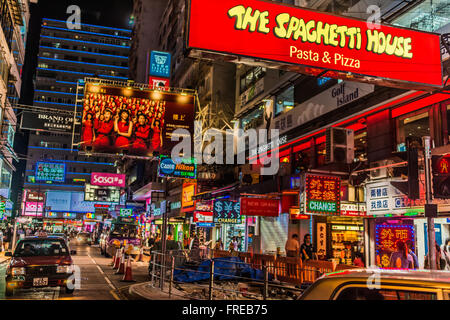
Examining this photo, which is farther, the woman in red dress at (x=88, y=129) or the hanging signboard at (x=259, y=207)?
the woman in red dress at (x=88, y=129)

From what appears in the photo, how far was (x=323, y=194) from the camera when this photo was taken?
50.5 feet

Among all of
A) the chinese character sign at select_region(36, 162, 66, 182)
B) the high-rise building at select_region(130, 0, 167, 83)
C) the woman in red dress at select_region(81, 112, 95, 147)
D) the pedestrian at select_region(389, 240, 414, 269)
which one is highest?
the high-rise building at select_region(130, 0, 167, 83)

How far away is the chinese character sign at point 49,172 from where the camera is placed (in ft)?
170

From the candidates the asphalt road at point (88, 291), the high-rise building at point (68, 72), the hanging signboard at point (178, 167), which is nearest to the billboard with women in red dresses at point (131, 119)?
the hanging signboard at point (178, 167)

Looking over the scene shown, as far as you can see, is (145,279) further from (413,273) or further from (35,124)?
(413,273)

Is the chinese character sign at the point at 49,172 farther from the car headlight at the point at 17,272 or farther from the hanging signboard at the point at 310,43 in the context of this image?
the hanging signboard at the point at 310,43

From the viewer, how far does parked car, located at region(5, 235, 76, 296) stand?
11.4 meters

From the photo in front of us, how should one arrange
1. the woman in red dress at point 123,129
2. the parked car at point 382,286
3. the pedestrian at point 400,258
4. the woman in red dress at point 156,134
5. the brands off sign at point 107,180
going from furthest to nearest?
the brands off sign at point 107,180 < the woman in red dress at point 156,134 < the woman in red dress at point 123,129 < the pedestrian at point 400,258 < the parked car at point 382,286

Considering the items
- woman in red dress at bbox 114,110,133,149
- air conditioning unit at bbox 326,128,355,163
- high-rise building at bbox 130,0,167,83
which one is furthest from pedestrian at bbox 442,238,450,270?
high-rise building at bbox 130,0,167,83

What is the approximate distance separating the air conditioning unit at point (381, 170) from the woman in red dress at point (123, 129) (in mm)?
13023

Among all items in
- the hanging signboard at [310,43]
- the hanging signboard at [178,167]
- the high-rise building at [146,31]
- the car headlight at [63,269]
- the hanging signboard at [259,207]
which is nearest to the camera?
the hanging signboard at [310,43]

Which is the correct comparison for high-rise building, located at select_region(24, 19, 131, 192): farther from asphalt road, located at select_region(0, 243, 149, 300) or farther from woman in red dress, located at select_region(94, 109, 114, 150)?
asphalt road, located at select_region(0, 243, 149, 300)

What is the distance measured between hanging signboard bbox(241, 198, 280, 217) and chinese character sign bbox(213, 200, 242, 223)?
16.2ft
